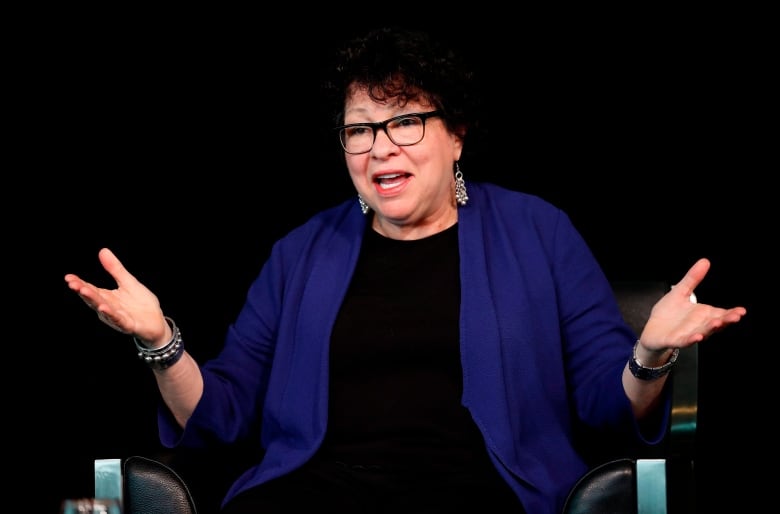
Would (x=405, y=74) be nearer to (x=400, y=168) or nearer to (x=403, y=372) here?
(x=400, y=168)

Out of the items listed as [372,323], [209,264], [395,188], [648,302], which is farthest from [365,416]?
[209,264]

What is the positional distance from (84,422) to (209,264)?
721mm

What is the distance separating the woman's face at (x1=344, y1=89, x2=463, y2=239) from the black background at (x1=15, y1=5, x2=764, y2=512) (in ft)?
0.87

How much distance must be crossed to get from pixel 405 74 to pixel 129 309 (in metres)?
0.79

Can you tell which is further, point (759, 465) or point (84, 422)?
point (759, 465)

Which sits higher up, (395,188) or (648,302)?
(395,188)

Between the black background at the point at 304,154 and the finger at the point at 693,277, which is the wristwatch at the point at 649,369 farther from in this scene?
the black background at the point at 304,154

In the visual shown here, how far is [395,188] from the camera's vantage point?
238 cm

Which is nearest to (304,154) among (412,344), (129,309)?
(412,344)

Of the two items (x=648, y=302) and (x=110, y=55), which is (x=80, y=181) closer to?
(x=110, y=55)

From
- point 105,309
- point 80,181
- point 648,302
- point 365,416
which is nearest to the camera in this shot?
point 105,309

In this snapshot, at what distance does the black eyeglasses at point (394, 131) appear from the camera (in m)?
2.37

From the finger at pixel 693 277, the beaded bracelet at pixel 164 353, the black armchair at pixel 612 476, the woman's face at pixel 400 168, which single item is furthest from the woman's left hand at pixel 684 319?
the beaded bracelet at pixel 164 353

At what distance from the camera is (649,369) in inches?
81.4
